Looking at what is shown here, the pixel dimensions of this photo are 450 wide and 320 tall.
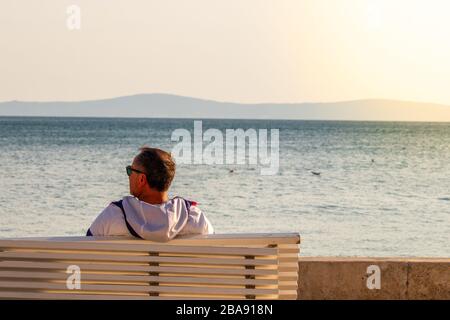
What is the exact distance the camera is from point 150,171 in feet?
Answer: 16.4

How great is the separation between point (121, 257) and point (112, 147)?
2634 inches

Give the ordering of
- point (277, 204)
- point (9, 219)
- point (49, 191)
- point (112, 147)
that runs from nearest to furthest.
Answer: point (9, 219) → point (277, 204) → point (49, 191) → point (112, 147)

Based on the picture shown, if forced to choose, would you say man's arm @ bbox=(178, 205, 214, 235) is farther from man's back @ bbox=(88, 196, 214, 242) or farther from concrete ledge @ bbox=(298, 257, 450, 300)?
concrete ledge @ bbox=(298, 257, 450, 300)

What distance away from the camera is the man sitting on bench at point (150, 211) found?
488cm

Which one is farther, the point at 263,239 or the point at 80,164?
the point at 80,164

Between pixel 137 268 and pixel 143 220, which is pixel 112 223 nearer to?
pixel 143 220

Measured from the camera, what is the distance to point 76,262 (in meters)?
4.73

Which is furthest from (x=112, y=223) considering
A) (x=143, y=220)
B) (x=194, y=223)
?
(x=194, y=223)

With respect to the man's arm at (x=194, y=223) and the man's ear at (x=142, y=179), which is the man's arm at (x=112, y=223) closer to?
the man's ear at (x=142, y=179)

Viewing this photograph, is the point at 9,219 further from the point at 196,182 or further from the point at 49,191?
the point at 196,182

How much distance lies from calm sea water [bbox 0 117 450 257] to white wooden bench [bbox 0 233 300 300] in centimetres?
1546

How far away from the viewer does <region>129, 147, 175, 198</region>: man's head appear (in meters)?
4.99
